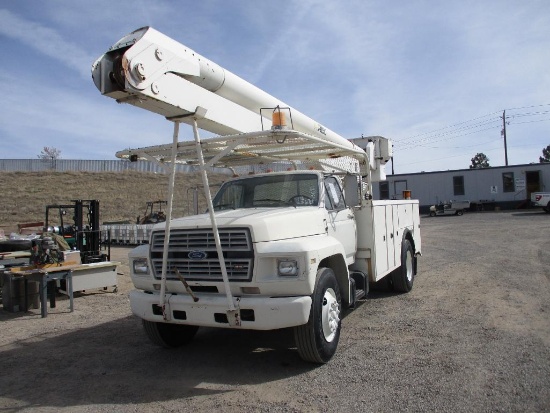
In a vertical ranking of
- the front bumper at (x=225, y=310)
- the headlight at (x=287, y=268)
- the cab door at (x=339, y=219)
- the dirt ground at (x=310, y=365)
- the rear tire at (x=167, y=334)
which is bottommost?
the dirt ground at (x=310, y=365)

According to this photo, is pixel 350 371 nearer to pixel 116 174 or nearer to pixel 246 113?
pixel 246 113

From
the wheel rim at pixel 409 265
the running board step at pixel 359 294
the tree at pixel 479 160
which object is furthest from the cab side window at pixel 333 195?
the tree at pixel 479 160

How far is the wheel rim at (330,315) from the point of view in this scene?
496 cm

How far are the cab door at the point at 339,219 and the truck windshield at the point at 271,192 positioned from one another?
0.83 ft

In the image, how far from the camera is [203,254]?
16.0 ft

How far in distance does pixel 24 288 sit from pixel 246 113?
566 cm

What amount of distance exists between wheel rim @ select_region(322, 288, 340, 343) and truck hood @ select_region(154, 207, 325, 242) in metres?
0.73

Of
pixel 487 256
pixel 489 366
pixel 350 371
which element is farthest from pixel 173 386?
pixel 487 256

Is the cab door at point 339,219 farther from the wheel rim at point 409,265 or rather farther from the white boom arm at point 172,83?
the wheel rim at point 409,265

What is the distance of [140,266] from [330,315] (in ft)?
7.43

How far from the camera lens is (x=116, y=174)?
50.3m

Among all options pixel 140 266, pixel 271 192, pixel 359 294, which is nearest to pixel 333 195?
pixel 271 192

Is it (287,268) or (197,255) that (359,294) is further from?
(197,255)

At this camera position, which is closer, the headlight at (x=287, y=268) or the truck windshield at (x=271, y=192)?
the headlight at (x=287, y=268)
